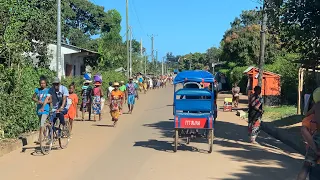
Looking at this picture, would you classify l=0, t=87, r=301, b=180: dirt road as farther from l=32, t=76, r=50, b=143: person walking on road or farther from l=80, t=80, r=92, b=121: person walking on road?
l=80, t=80, r=92, b=121: person walking on road

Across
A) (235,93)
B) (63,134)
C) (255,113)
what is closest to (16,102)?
(63,134)

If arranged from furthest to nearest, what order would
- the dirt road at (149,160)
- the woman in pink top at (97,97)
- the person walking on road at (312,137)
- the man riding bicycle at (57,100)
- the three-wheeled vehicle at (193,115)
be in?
the woman in pink top at (97,97) → the man riding bicycle at (57,100) → the three-wheeled vehicle at (193,115) → the dirt road at (149,160) → the person walking on road at (312,137)

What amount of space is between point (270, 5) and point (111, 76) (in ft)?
66.1

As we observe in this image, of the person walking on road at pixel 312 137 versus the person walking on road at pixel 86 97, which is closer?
the person walking on road at pixel 312 137

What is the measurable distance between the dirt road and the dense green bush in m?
0.86

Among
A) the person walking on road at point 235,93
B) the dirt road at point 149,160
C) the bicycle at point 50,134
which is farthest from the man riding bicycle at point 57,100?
the person walking on road at point 235,93

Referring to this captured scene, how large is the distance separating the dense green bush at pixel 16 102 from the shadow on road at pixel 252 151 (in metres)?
3.17

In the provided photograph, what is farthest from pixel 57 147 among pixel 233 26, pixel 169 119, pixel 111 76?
pixel 233 26

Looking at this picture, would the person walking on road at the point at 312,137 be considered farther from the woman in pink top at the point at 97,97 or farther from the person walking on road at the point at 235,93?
the person walking on road at the point at 235,93

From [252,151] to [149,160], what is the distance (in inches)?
115

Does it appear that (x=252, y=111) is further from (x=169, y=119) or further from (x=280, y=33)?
(x=169, y=119)

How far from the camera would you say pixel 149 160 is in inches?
364

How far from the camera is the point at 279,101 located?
79.3 feet

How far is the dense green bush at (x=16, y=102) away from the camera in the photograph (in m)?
10.8
